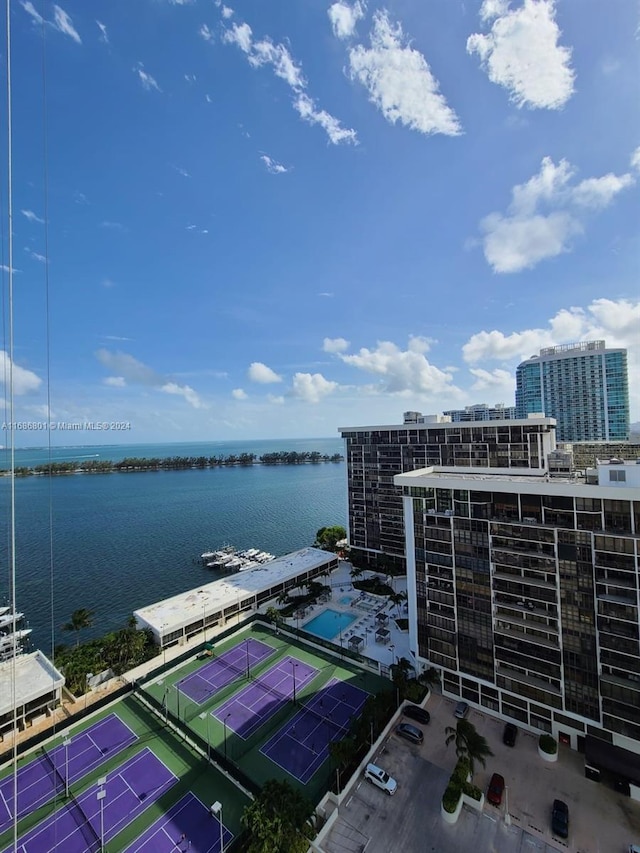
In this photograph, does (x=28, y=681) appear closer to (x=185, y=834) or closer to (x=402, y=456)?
(x=185, y=834)

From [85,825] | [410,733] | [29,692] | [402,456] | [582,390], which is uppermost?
[582,390]

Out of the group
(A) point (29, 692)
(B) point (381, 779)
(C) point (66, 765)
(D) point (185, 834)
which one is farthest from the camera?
(A) point (29, 692)

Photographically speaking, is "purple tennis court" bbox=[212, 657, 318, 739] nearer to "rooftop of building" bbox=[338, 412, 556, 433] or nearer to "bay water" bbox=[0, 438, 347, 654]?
"bay water" bbox=[0, 438, 347, 654]

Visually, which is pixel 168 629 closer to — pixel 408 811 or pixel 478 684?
pixel 408 811

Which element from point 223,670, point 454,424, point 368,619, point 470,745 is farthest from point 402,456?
point 470,745

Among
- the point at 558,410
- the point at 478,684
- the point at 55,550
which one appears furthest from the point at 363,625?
the point at 558,410

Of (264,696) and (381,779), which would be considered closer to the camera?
(381,779)

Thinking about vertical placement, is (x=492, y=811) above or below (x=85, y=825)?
above
